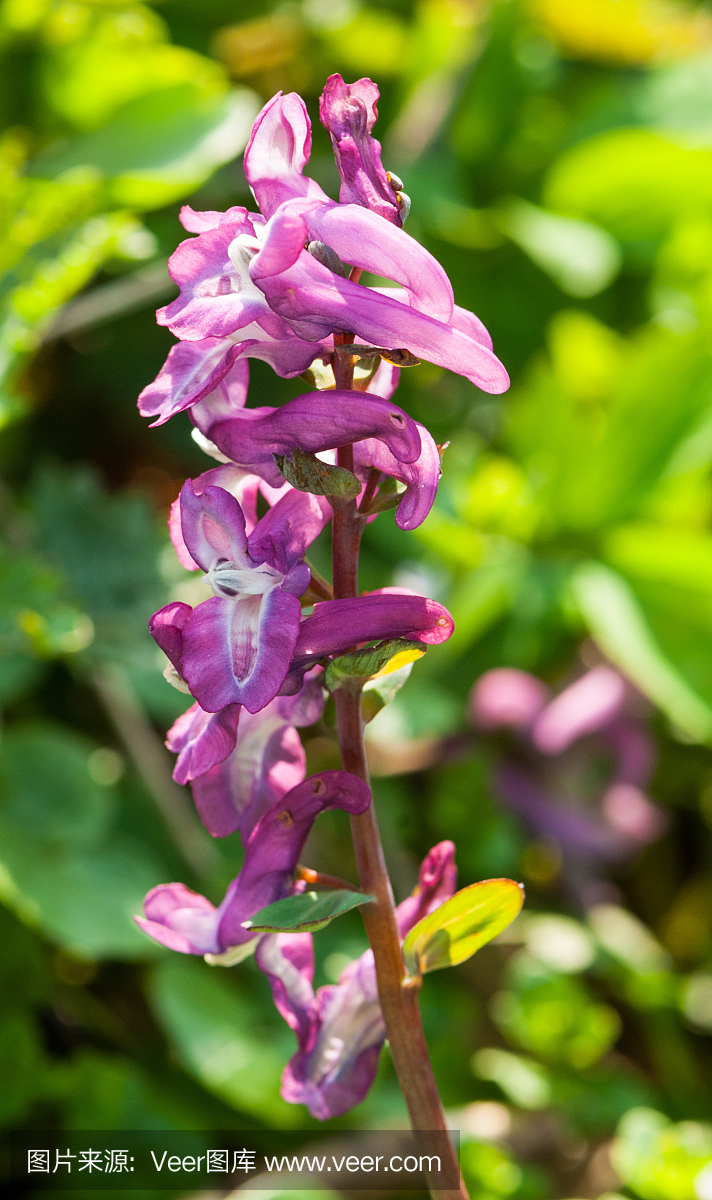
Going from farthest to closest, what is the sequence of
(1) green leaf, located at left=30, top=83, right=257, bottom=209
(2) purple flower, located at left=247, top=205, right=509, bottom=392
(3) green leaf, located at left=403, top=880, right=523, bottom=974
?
1. (1) green leaf, located at left=30, top=83, right=257, bottom=209
2. (3) green leaf, located at left=403, top=880, right=523, bottom=974
3. (2) purple flower, located at left=247, top=205, right=509, bottom=392

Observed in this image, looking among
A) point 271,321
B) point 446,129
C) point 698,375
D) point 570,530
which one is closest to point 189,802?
point 570,530

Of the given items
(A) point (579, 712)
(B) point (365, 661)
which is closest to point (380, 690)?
(B) point (365, 661)

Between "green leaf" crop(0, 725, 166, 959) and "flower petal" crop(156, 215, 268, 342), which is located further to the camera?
"green leaf" crop(0, 725, 166, 959)

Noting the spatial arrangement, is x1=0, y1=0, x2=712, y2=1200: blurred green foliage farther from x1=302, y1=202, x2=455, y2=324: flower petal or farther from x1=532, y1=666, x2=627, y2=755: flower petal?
x1=302, y1=202, x2=455, y2=324: flower petal

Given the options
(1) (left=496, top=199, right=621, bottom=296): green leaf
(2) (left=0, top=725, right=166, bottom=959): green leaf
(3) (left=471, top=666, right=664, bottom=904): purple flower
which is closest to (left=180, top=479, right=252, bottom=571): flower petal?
(2) (left=0, top=725, right=166, bottom=959): green leaf

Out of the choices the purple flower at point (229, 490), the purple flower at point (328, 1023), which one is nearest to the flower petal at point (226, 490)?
the purple flower at point (229, 490)

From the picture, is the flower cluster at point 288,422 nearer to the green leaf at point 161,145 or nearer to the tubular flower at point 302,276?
the tubular flower at point 302,276
